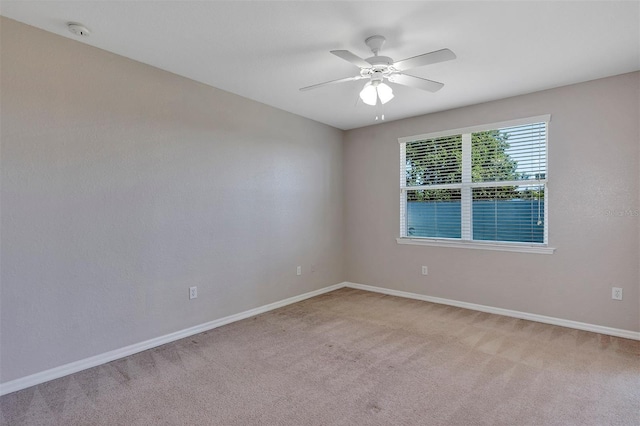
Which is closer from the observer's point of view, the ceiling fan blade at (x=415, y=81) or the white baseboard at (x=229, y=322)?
the white baseboard at (x=229, y=322)

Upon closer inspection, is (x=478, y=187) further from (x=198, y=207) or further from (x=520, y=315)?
(x=198, y=207)

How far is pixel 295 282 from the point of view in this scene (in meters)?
4.48

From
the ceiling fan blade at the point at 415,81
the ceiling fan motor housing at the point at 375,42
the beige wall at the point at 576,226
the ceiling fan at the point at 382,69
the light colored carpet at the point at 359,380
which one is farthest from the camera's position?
the beige wall at the point at 576,226

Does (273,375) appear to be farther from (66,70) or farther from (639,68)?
(639,68)

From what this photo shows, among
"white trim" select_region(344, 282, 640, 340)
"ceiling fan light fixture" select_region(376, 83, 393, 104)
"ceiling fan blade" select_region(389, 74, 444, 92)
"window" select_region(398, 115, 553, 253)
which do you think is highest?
"ceiling fan blade" select_region(389, 74, 444, 92)

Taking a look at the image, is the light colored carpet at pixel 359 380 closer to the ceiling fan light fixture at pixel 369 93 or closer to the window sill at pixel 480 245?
the window sill at pixel 480 245

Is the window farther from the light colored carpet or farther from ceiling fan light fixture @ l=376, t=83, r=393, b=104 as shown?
ceiling fan light fixture @ l=376, t=83, r=393, b=104

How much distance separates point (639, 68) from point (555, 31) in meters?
1.36

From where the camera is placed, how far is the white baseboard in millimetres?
2367

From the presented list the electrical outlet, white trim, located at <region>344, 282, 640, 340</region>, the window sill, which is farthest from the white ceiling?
white trim, located at <region>344, 282, 640, 340</region>

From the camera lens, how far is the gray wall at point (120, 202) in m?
2.32

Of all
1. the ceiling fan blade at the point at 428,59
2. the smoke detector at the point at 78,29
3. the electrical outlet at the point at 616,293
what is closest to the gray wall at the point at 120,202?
the smoke detector at the point at 78,29

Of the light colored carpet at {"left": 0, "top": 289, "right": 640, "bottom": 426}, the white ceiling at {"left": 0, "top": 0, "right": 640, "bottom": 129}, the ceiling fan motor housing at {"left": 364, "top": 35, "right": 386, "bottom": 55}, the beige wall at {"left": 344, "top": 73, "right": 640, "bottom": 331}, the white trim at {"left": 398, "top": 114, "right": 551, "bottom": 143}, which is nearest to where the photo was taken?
the light colored carpet at {"left": 0, "top": 289, "right": 640, "bottom": 426}

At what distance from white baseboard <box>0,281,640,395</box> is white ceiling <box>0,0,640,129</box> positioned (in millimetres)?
2474
